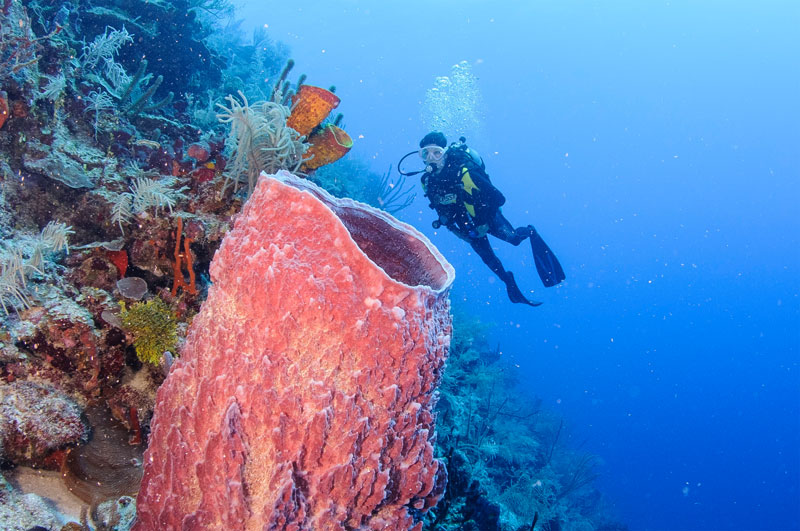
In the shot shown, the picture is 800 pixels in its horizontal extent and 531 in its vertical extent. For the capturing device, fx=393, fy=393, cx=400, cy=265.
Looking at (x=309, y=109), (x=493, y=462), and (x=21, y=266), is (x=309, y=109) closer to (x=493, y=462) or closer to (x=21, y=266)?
(x=21, y=266)

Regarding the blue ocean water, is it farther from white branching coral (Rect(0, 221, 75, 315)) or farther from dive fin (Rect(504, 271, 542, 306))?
Result: white branching coral (Rect(0, 221, 75, 315))

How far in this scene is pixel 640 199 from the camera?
119 metres

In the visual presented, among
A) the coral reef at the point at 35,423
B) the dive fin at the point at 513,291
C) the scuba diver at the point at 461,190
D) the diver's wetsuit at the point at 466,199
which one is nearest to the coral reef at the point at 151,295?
the coral reef at the point at 35,423

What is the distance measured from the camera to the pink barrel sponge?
1.54 m

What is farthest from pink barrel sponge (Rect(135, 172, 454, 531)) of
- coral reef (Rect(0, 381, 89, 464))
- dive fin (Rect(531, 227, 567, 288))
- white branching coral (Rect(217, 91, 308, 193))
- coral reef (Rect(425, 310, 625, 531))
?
dive fin (Rect(531, 227, 567, 288))

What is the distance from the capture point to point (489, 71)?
102 metres

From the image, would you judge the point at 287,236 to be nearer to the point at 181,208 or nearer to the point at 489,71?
the point at 181,208

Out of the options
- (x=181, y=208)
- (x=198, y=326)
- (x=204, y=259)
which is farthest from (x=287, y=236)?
(x=181, y=208)

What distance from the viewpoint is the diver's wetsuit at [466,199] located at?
802 cm

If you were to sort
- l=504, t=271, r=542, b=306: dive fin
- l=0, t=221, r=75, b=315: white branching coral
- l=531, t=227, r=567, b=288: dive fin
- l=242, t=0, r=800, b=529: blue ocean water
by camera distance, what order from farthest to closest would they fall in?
l=242, t=0, r=800, b=529: blue ocean water → l=504, t=271, r=542, b=306: dive fin → l=531, t=227, r=567, b=288: dive fin → l=0, t=221, r=75, b=315: white branching coral

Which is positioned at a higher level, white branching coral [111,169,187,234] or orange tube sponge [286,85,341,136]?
orange tube sponge [286,85,341,136]

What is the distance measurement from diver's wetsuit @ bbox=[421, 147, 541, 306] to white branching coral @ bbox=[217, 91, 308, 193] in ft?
15.2

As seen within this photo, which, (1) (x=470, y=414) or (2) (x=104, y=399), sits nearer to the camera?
(2) (x=104, y=399)

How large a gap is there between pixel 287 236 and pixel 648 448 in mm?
54371
